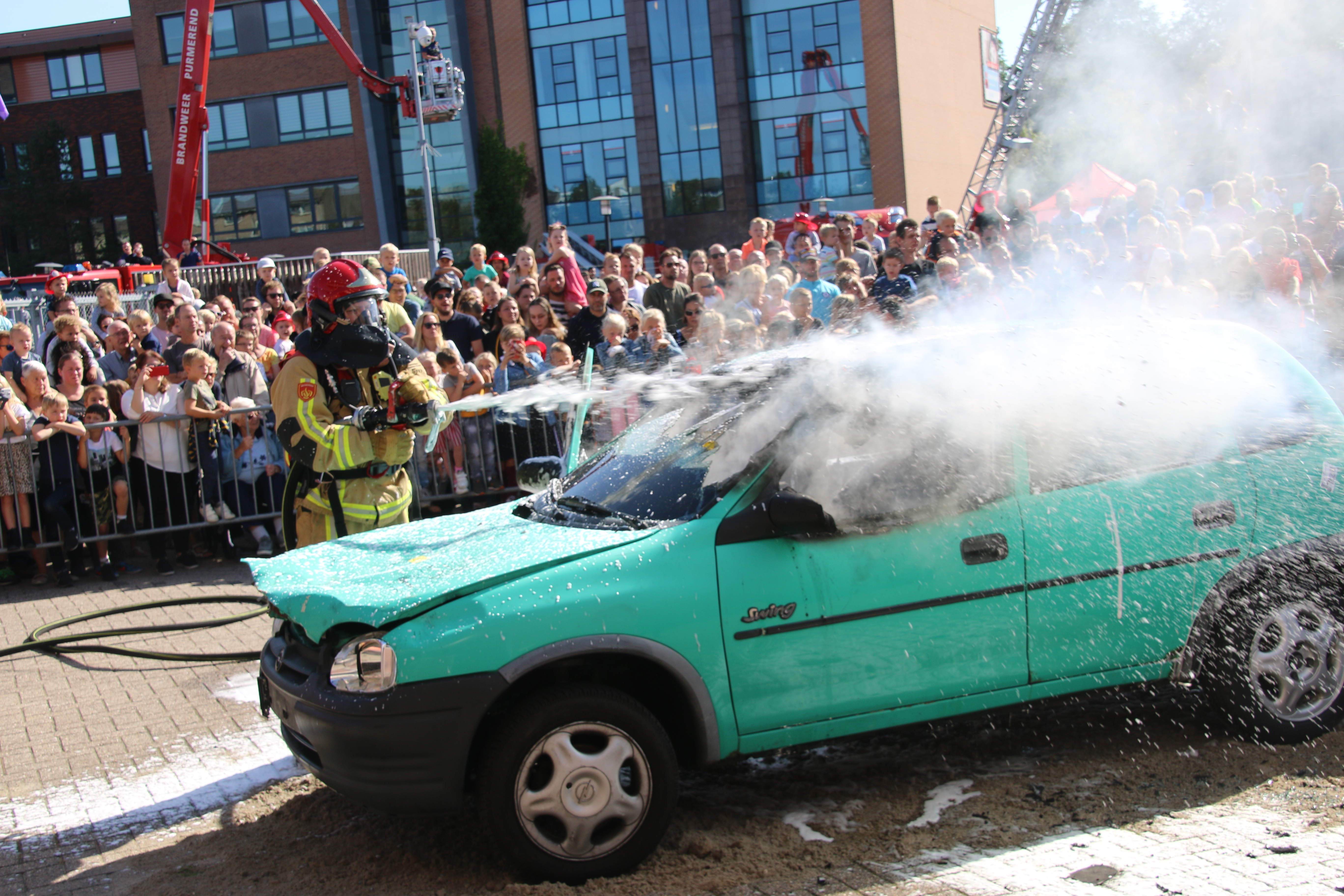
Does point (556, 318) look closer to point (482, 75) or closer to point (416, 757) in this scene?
point (416, 757)

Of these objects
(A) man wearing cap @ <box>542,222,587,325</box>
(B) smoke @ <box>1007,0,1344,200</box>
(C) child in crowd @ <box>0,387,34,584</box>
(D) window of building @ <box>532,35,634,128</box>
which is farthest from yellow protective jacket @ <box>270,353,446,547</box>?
(D) window of building @ <box>532,35,634,128</box>

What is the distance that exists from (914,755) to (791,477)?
4.81 feet

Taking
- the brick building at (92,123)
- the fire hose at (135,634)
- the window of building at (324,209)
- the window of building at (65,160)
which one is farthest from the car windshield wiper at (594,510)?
the window of building at (65,160)

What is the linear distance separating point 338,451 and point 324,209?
40.6 m

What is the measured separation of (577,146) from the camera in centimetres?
4316

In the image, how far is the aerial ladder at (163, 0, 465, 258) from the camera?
62.0ft

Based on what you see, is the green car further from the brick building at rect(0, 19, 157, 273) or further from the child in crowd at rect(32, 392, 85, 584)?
the brick building at rect(0, 19, 157, 273)

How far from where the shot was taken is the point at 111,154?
5038cm

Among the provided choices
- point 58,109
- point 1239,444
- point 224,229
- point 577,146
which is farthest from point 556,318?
point 58,109

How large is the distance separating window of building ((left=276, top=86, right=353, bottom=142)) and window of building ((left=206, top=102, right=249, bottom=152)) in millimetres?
1368

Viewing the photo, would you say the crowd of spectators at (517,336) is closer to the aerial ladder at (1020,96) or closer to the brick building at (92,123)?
the aerial ladder at (1020,96)

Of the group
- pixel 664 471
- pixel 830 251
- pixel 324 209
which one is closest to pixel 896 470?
pixel 664 471

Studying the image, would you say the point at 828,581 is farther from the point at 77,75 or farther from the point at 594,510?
the point at 77,75

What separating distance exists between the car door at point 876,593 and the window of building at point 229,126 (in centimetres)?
4389
